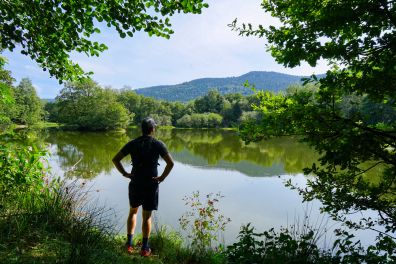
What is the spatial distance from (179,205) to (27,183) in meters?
5.92

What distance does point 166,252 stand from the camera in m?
4.38

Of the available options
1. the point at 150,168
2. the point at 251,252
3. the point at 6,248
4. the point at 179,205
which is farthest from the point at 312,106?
the point at 179,205

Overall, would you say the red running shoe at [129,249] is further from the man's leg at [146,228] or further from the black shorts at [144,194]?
the black shorts at [144,194]

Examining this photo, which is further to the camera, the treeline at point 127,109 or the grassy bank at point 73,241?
the treeline at point 127,109

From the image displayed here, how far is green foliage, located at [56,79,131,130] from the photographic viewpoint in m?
56.4

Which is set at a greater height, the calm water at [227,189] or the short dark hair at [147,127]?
the short dark hair at [147,127]

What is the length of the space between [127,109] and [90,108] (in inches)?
452

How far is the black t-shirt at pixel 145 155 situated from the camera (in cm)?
405

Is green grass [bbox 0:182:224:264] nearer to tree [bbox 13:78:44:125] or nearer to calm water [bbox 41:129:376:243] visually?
calm water [bbox 41:129:376:243]

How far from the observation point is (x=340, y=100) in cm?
266

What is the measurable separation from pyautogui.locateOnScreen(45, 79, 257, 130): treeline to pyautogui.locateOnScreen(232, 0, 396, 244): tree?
10.4 feet

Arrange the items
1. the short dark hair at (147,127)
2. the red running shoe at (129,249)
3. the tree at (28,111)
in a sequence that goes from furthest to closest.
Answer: the tree at (28,111) → the short dark hair at (147,127) → the red running shoe at (129,249)

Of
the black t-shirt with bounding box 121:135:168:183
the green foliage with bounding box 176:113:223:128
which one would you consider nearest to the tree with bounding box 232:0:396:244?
the black t-shirt with bounding box 121:135:168:183

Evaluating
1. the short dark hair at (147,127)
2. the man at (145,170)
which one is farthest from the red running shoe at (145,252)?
the short dark hair at (147,127)
